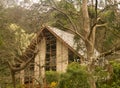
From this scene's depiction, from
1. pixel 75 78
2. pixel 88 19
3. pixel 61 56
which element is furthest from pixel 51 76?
pixel 75 78

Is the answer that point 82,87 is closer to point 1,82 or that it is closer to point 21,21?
point 1,82

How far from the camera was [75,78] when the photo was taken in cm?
1499

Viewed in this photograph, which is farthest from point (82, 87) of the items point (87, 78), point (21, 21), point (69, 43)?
point (69, 43)

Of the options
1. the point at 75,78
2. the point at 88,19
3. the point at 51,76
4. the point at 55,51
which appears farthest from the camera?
the point at 55,51

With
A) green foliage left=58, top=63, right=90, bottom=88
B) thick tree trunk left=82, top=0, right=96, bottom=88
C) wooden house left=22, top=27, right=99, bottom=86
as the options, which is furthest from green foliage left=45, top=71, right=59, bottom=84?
green foliage left=58, top=63, right=90, bottom=88

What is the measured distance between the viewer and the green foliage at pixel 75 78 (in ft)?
48.4

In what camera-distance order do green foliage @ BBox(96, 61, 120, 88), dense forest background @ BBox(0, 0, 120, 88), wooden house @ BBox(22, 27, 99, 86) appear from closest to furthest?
1. dense forest background @ BBox(0, 0, 120, 88)
2. green foliage @ BBox(96, 61, 120, 88)
3. wooden house @ BBox(22, 27, 99, 86)

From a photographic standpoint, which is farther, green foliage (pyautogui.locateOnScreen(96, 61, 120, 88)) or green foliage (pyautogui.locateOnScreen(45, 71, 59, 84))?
green foliage (pyautogui.locateOnScreen(45, 71, 59, 84))

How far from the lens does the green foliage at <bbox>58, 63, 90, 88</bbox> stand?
1474 centimetres

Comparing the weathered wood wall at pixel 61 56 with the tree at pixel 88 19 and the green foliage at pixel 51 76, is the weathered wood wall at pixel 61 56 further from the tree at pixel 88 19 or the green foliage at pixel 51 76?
the tree at pixel 88 19

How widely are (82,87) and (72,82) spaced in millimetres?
582

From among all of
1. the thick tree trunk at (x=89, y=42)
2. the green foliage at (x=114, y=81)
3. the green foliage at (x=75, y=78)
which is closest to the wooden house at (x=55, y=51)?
the green foliage at (x=114, y=81)

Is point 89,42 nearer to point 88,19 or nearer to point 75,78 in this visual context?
point 88,19

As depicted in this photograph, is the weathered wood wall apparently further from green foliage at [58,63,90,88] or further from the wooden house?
green foliage at [58,63,90,88]
